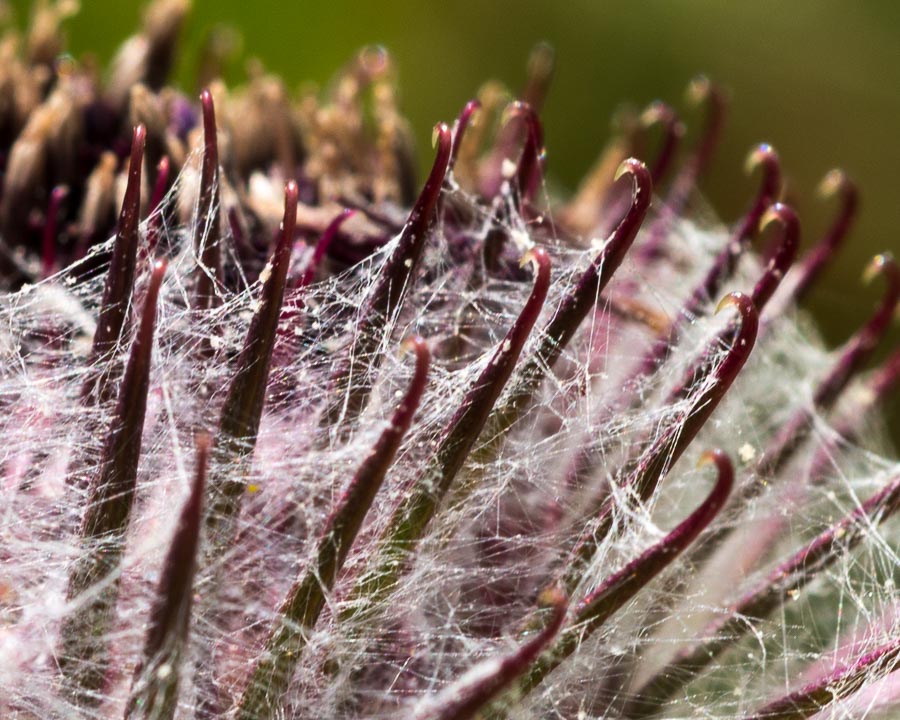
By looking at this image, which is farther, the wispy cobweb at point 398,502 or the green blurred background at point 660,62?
the green blurred background at point 660,62

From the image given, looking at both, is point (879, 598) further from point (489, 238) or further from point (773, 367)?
point (489, 238)

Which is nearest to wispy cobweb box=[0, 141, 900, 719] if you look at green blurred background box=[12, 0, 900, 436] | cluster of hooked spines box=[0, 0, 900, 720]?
cluster of hooked spines box=[0, 0, 900, 720]

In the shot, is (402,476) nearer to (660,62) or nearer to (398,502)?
(398,502)

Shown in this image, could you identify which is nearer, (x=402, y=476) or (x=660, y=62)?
(x=402, y=476)

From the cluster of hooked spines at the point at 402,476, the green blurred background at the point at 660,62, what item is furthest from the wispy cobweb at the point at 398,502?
the green blurred background at the point at 660,62

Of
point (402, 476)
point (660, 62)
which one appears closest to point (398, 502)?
point (402, 476)

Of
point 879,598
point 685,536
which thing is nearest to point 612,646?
point 685,536

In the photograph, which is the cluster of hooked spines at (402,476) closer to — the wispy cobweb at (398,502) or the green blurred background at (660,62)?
the wispy cobweb at (398,502)
